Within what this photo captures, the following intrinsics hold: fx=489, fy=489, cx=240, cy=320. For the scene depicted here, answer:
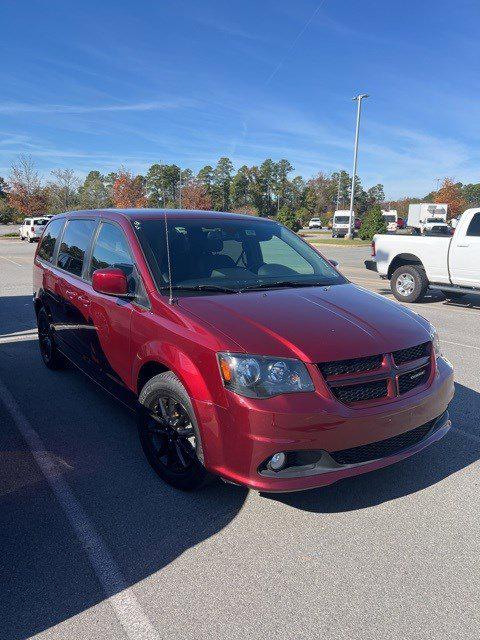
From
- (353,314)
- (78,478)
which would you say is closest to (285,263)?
(353,314)

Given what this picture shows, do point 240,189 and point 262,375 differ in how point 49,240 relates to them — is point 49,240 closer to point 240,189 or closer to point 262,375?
point 262,375

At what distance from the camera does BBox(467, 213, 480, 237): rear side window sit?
9.66m

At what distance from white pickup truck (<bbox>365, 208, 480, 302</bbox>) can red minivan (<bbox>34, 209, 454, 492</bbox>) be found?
21.9ft

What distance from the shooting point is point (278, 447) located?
2.52 m

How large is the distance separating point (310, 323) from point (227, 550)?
1.34 meters

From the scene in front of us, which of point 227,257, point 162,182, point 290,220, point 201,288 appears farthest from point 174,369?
point 162,182

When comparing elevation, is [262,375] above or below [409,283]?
above

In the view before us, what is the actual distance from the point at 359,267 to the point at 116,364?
15689 millimetres

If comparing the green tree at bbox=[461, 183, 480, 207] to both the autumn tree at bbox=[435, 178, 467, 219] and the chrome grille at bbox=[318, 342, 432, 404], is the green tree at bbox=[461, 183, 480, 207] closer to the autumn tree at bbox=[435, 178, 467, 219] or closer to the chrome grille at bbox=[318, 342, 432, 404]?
the autumn tree at bbox=[435, 178, 467, 219]

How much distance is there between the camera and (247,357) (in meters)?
2.58

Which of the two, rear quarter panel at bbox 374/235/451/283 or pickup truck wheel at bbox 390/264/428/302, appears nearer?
rear quarter panel at bbox 374/235/451/283

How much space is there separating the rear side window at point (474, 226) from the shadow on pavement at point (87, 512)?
8.14 m

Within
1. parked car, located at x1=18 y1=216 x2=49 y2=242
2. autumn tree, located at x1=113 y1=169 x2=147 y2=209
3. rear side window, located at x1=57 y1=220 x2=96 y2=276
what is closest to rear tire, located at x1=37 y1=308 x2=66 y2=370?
rear side window, located at x1=57 y1=220 x2=96 y2=276

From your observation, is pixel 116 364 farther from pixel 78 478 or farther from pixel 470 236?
pixel 470 236
